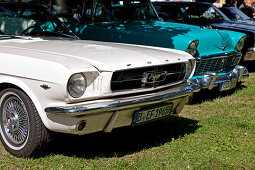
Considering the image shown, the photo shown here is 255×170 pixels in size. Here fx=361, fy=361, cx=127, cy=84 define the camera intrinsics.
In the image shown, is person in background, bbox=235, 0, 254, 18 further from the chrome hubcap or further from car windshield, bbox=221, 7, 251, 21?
the chrome hubcap

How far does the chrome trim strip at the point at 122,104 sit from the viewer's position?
300cm

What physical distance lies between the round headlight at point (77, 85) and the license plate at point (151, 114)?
2.03ft

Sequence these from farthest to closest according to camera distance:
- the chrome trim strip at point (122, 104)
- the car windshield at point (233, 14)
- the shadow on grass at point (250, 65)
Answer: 1. the car windshield at point (233, 14)
2. the shadow on grass at point (250, 65)
3. the chrome trim strip at point (122, 104)

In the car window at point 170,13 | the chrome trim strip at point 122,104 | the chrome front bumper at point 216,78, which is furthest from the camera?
the car window at point 170,13

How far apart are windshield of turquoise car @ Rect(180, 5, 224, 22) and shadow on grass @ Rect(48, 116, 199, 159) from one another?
15.0ft

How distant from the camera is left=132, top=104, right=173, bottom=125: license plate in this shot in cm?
346

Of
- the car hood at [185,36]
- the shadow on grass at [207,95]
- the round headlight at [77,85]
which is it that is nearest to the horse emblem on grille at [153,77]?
the round headlight at [77,85]

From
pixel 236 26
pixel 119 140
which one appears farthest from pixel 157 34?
pixel 236 26

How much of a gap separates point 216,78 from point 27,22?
3167mm

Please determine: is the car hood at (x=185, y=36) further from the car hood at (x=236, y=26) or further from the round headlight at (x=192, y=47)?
the car hood at (x=236, y=26)

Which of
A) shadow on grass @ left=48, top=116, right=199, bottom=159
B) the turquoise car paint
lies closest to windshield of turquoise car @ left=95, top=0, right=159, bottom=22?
the turquoise car paint

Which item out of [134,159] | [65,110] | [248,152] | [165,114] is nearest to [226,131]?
[248,152]

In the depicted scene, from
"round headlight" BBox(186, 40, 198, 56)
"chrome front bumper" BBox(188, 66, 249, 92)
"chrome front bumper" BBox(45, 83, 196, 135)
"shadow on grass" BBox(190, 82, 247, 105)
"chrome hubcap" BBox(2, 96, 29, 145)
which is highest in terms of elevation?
"round headlight" BBox(186, 40, 198, 56)

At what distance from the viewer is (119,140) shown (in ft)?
13.5
